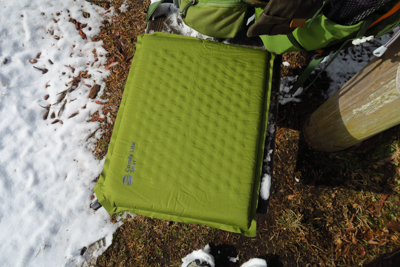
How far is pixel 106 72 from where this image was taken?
2.50m

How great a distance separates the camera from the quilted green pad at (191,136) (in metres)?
1.40

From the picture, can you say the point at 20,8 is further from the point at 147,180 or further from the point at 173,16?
the point at 147,180

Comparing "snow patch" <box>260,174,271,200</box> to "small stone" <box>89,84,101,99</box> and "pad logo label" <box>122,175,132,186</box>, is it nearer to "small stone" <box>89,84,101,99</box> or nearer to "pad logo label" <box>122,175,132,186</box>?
"pad logo label" <box>122,175,132,186</box>

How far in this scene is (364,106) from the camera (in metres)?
1.35

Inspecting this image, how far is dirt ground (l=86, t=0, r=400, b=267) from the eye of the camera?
2068mm

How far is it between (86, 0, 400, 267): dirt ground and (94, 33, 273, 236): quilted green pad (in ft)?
2.77

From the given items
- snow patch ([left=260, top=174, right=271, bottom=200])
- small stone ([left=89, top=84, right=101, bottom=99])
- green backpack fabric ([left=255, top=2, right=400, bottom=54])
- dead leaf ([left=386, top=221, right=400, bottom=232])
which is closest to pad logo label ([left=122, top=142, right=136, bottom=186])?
snow patch ([left=260, top=174, right=271, bottom=200])

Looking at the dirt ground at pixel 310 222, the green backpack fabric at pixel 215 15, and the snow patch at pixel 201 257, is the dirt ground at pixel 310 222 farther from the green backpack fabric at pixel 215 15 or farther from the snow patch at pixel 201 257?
the green backpack fabric at pixel 215 15

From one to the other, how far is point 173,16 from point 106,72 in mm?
1069

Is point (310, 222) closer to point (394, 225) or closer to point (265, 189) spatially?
point (394, 225)

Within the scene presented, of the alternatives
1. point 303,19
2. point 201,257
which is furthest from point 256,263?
point 303,19

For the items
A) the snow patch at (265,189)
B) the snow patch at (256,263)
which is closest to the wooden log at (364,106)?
the snow patch at (265,189)

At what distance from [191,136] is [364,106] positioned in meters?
1.03

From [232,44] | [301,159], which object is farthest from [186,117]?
[301,159]
